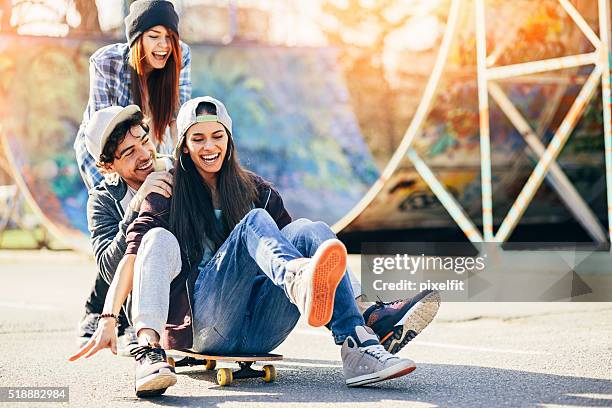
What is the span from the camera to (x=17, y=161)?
9.14 meters

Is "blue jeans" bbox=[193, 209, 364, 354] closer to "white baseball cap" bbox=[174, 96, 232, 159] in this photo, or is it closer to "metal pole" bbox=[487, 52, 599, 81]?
"white baseball cap" bbox=[174, 96, 232, 159]

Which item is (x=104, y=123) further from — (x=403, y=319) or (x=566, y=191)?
(x=566, y=191)

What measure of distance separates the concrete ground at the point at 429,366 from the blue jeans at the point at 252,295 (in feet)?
0.52

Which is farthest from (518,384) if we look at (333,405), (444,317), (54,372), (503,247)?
(503,247)

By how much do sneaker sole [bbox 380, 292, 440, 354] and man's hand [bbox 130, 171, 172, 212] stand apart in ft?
2.59

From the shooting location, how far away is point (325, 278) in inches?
106

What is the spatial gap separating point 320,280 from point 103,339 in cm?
65

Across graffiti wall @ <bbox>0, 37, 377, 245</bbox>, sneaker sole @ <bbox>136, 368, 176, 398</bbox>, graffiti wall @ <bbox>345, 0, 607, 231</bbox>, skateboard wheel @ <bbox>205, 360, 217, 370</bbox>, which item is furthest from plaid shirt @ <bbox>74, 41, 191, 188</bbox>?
graffiti wall @ <bbox>0, 37, 377, 245</bbox>

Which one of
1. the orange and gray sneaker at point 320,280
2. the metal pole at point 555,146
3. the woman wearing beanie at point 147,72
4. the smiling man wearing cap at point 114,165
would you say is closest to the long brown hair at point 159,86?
the woman wearing beanie at point 147,72

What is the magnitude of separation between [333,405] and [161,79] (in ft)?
5.24

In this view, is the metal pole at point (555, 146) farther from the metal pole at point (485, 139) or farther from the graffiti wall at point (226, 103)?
the graffiti wall at point (226, 103)

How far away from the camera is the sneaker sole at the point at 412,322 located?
311cm

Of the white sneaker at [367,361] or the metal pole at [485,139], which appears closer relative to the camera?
the white sneaker at [367,361]

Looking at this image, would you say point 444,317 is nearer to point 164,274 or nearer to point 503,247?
point 164,274
